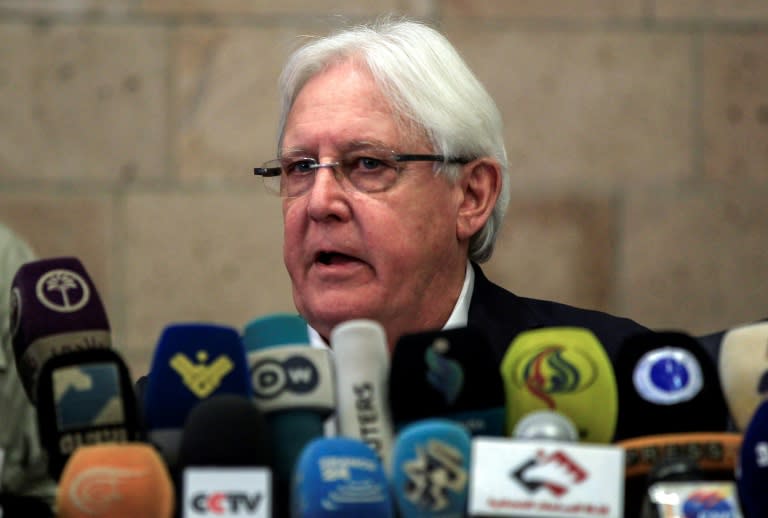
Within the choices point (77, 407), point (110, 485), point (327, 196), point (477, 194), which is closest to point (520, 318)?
point (477, 194)

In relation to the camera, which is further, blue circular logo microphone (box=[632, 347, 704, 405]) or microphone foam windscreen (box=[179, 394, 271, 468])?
blue circular logo microphone (box=[632, 347, 704, 405])

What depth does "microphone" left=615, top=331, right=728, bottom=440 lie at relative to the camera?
6.39 feet

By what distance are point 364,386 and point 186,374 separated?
0.74ft

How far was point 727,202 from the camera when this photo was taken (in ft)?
16.0

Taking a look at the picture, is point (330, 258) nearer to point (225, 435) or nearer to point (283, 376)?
point (283, 376)

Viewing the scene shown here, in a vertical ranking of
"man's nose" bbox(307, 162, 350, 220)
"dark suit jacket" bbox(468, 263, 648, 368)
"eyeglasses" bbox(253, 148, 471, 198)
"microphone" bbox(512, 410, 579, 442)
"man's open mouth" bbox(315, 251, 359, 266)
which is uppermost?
"eyeglasses" bbox(253, 148, 471, 198)

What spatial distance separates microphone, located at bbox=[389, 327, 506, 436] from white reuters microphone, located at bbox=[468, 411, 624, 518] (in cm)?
13

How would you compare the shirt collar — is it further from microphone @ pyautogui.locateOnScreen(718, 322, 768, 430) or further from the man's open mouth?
microphone @ pyautogui.locateOnScreen(718, 322, 768, 430)

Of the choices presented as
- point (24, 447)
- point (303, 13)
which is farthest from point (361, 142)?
point (303, 13)

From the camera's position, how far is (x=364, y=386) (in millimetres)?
1917

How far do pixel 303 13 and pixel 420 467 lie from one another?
127 inches

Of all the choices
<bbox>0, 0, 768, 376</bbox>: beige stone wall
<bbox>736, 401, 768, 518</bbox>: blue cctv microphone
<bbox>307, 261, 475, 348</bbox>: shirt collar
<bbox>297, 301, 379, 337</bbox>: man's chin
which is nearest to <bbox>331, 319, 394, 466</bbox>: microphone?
<bbox>736, 401, 768, 518</bbox>: blue cctv microphone

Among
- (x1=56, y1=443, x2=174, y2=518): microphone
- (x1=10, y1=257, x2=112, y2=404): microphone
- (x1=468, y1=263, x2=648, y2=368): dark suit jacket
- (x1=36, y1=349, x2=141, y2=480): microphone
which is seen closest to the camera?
(x1=56, y1=443, x2=174, y2=518): microphone

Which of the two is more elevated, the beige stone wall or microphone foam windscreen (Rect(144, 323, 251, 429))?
the beige stone wall
